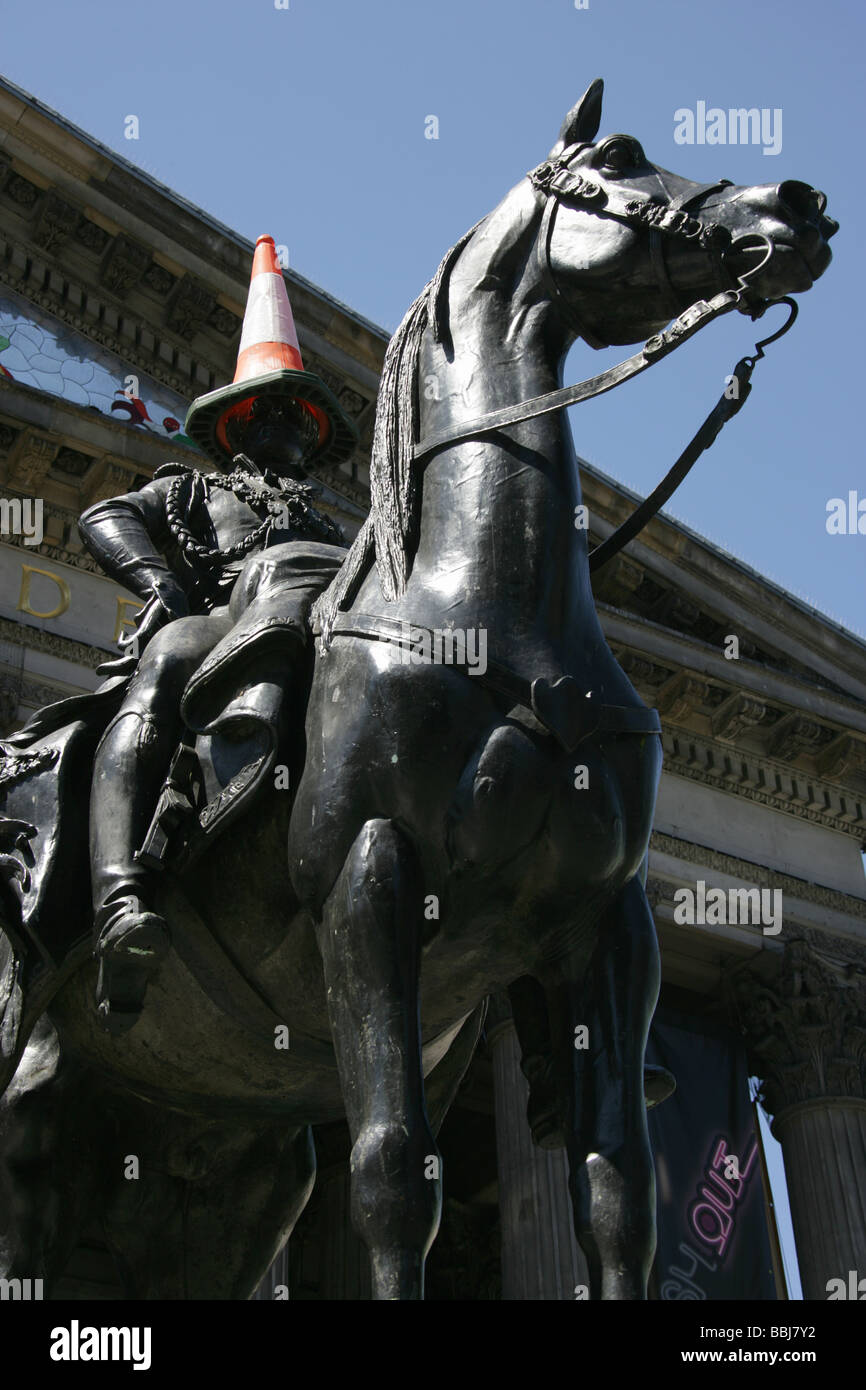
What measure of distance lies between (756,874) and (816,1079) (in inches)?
103

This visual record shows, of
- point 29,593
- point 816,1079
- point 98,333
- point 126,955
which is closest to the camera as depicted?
point 126,955

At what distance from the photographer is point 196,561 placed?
483cm

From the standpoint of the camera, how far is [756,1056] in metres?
18.2

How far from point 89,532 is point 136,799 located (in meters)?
1.16

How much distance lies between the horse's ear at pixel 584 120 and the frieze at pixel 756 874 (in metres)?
14.7

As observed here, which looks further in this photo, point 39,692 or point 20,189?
point 20,189

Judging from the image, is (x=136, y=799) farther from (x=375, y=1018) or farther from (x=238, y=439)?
(x=238, y=439)

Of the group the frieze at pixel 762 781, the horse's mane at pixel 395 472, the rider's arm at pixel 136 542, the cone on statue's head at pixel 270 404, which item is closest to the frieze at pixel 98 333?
the frieze at pixel 762 781

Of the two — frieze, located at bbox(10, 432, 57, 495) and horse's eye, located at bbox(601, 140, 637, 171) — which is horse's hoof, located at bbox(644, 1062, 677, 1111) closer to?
horse's eye, located at bbox(601, 140, 637, 171)

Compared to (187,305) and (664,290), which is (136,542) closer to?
(664,290)

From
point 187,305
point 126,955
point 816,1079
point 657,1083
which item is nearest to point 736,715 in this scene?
point 816,1079

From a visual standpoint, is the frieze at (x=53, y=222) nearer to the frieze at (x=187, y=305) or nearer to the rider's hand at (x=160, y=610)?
the frieze at (x=187, y=305)

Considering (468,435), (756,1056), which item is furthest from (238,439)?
(756,1056)

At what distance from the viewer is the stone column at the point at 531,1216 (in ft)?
45.1
